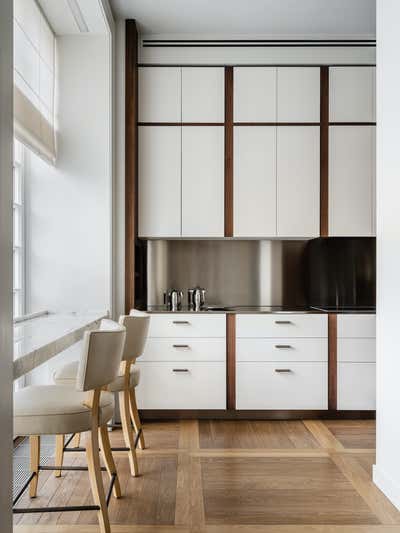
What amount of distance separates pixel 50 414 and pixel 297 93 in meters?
3.21

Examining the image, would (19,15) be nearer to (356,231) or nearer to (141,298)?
(141,298)

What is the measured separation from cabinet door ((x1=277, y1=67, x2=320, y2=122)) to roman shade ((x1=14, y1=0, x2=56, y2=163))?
1720mm

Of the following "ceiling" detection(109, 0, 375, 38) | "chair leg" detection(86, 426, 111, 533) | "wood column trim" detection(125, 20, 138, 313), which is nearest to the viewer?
"chair leg" detection(86, 426, 111, 533)

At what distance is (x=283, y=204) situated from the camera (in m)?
4.41

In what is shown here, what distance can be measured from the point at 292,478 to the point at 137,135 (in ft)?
8.89

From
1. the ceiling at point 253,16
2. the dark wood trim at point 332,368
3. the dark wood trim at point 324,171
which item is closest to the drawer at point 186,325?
the dark wood trim at point 332,368

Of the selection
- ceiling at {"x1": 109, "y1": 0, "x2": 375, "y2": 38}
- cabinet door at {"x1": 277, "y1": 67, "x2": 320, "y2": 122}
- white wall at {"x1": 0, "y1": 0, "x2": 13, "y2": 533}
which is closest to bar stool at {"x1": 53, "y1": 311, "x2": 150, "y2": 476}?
white wall at {"x1": 0, "y1": 0, "x2": 13, "y2": 533}

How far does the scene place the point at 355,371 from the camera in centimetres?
428

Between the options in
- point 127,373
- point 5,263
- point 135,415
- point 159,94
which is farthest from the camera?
point 159,94

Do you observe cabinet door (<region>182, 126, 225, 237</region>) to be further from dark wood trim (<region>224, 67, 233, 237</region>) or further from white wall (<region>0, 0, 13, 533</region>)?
white wall (<region>0, 0, 13, 533</region>)

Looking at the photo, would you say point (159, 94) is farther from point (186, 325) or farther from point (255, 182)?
point (186, 325)

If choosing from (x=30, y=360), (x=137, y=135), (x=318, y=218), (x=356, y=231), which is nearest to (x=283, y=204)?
(x=318, y=218)

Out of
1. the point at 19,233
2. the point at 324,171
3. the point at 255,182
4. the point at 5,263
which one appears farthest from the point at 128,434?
the point at 324,171

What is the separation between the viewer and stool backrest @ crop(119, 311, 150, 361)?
2.95 m
